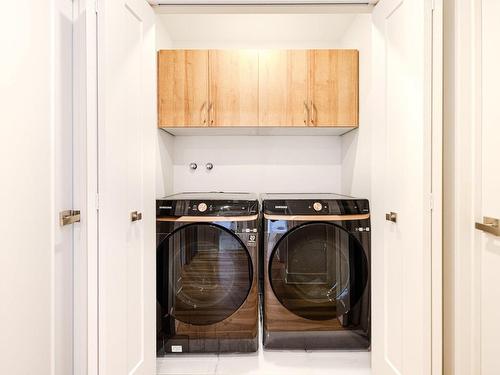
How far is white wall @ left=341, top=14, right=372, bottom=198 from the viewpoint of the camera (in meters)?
2.02

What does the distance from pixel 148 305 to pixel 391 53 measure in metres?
1.71

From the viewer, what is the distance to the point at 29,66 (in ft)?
3.42

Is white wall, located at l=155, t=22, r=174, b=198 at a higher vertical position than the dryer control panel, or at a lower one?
higher

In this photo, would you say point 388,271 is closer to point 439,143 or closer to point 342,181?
point 439,143

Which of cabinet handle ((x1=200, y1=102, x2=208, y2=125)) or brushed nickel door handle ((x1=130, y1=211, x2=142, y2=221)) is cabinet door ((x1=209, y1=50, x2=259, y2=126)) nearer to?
cabinet handle ((x1=200, y1=102, x2=208, y2=125))

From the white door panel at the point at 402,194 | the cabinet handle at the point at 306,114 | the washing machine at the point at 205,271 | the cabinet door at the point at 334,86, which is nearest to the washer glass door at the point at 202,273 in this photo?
the washing machine at the point at 205,271

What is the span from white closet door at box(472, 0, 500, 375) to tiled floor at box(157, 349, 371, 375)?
85 centimetres

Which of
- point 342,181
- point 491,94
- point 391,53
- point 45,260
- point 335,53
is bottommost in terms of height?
point 45,260

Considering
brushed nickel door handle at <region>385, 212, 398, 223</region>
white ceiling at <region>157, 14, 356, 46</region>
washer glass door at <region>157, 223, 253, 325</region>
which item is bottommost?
washer glass door at <region>157, 223, 253, 325</region>

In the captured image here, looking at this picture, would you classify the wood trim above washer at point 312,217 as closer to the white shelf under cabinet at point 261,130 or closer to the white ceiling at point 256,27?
the white shelf under cabinet at point 261,130

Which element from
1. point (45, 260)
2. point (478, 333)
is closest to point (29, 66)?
point (45, 260)

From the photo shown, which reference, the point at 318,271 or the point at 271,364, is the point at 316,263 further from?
the point at 271,364

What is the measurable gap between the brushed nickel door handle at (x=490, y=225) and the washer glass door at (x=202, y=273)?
116 centimetres

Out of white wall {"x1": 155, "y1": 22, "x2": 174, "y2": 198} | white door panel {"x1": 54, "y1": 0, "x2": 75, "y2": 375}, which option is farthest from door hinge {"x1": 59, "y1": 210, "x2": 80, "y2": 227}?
white wall {"x1": 155, "y1": 22, "x2": 174, "y2": 198}
